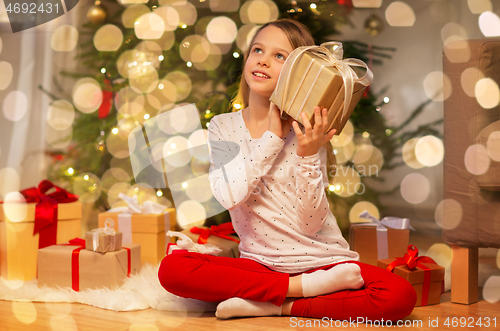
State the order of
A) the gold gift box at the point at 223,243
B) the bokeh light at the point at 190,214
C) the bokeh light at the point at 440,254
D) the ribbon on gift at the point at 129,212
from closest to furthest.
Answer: the gold gift box at the point at 223,243
the ribbon on gift at the point at 129,212
the bokeh light at the point at 440,254
the bokeh light at the point at 190,214

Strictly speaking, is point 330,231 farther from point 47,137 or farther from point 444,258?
point 47,137

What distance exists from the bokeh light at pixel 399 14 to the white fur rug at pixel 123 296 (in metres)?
1.43

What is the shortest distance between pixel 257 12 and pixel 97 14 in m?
0.66

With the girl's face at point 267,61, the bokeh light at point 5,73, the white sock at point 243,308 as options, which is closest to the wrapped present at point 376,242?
the white sock at point 243,308

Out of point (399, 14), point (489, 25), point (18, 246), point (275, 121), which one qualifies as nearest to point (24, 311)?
point (18, 246)

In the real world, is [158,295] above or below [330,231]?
below

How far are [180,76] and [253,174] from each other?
0.86m

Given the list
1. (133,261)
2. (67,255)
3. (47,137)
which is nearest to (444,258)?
(133,261)

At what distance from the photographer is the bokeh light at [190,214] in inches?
66.4

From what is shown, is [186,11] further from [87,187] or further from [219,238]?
[219,238]

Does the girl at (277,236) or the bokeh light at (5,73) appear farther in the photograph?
the bokeh light at (5,73)

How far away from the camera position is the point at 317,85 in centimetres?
90

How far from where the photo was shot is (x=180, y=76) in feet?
5.65

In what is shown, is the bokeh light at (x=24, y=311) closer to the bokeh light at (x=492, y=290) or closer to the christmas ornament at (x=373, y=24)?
the bokeh light at (x=492, y=290)
